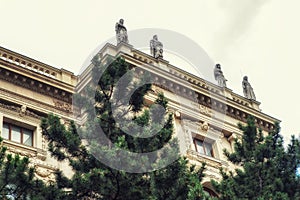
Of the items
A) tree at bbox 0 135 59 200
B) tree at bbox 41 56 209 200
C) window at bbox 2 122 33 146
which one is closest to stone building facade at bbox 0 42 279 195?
window at bbox 2 122 33 146

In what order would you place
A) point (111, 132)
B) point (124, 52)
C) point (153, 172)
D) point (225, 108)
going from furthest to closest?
point (225, 108) < point (124, 52) < point (111, 132) < point (153, 172)

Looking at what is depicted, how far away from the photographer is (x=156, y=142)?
1639 centimetres

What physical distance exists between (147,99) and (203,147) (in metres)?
3.59

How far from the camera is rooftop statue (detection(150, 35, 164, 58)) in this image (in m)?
26.2

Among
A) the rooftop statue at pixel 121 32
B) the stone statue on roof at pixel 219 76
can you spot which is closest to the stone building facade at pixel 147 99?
the rooftop statue at pixel 121 32

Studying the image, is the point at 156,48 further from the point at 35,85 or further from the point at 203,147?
the point at 35,85

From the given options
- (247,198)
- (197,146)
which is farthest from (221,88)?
(247,198)

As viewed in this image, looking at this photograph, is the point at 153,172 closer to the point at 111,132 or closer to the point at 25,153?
the point at 111,132

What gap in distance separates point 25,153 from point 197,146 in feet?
26.4

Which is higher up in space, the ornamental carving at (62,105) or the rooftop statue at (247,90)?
the rooftop statue at (247,90)

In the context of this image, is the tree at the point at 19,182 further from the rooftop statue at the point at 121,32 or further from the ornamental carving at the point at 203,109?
the ornamental carving at the point at 203,109

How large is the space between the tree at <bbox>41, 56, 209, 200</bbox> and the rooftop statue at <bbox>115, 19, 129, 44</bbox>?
6.88 m

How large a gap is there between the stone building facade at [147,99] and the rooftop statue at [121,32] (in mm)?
538

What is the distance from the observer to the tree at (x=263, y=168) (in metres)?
18.2
